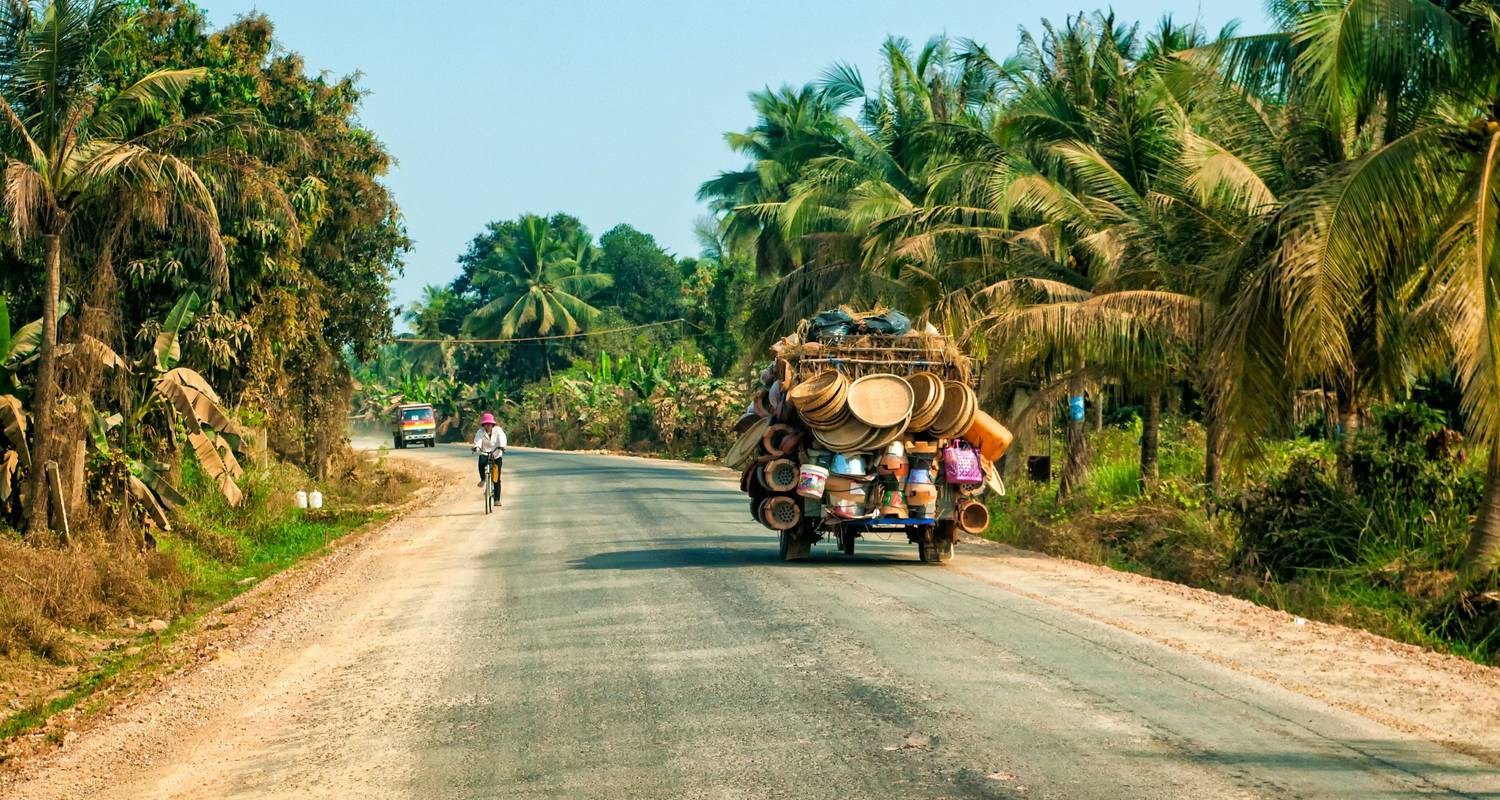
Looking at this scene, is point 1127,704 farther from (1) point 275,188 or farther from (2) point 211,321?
(2) point 211,321

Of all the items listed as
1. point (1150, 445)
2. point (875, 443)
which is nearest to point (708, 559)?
point (875, 443)

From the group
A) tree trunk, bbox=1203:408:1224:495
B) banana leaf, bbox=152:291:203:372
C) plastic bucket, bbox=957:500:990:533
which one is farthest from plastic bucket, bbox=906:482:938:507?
banana leaf, bbox=152:291:203:372

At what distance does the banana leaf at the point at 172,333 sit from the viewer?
20.2 meters

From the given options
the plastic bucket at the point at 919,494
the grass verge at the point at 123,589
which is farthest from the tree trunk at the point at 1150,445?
the grass verge at the point at 123,589

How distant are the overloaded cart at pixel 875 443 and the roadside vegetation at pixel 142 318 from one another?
654 cm

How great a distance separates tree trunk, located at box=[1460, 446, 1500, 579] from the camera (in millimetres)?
13492

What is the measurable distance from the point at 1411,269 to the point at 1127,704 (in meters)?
8.15

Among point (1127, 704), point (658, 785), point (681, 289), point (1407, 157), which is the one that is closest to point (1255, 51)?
point (1407, 157)

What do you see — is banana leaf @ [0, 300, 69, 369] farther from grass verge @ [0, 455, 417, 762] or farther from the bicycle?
the bicycle

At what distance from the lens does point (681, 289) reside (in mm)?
84688

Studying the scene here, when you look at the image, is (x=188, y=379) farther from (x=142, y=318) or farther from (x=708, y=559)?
(x=708, y=559)

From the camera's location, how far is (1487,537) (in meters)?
13.7

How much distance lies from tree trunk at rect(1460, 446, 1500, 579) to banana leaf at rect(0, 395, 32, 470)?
1542 cm

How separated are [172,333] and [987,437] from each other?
12.0 m
